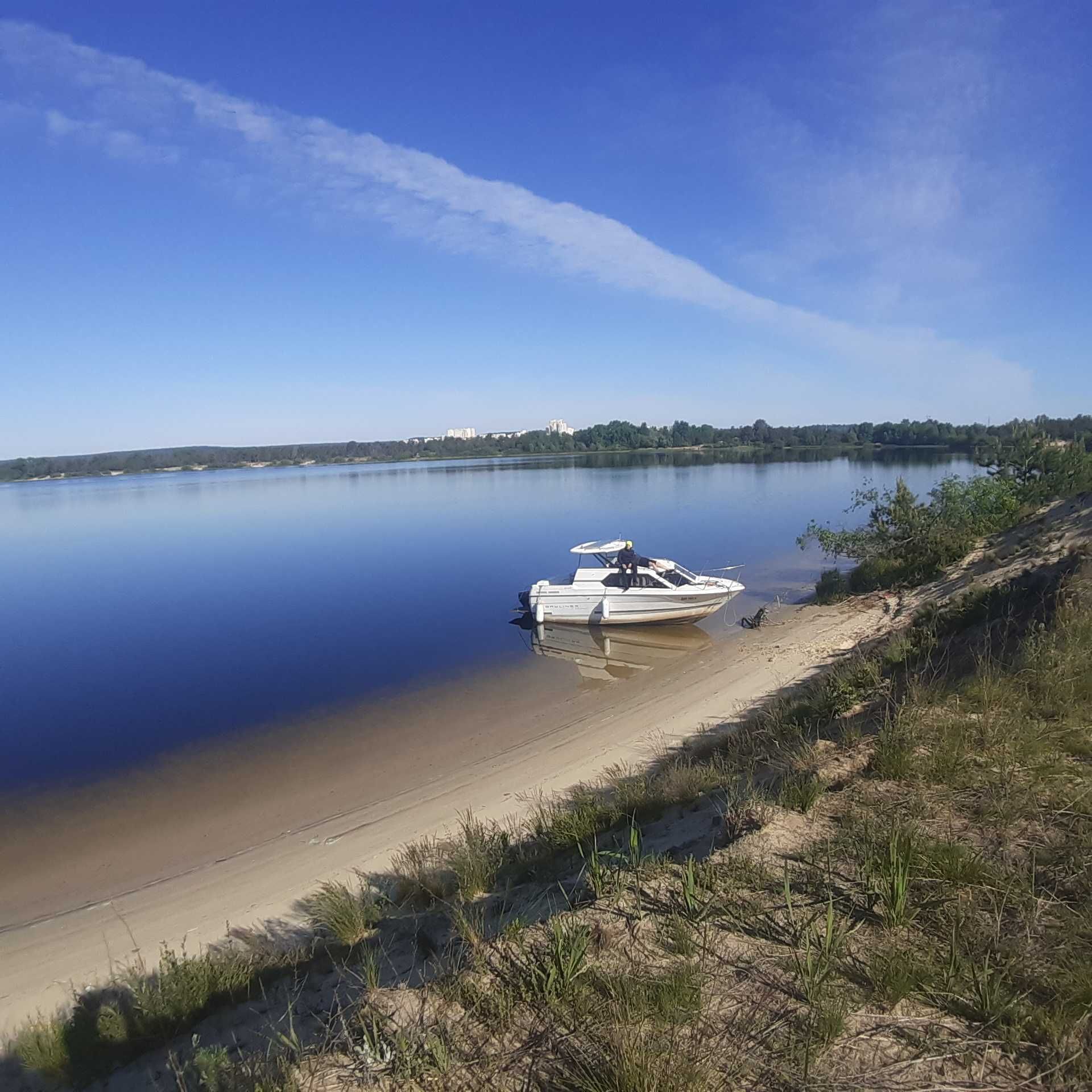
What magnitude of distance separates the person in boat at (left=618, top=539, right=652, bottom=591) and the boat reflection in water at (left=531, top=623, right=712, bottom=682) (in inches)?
61.6

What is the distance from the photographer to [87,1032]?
5262 millimetres

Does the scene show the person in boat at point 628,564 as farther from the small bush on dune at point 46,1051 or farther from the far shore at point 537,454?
the far shore at point 537,454

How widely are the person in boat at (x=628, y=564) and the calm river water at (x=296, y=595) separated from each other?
7.31 ft

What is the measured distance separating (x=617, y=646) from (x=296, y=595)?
622 inches

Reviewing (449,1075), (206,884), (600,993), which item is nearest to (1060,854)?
(600,993)

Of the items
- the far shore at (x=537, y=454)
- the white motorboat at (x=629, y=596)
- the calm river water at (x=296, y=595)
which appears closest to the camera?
the calm river water at (x=296, y=595)

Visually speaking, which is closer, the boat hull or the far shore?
the boat hull

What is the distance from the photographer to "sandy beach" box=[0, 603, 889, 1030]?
8258mm

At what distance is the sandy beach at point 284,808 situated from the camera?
8.26 meters

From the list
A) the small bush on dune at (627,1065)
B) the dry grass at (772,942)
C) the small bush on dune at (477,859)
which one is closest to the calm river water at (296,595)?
the small bush on dune at (477,859)

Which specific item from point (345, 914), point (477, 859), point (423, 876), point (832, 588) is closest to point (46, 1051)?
point (345, 914)

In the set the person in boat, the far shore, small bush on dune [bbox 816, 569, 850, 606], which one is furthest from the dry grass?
the far shore

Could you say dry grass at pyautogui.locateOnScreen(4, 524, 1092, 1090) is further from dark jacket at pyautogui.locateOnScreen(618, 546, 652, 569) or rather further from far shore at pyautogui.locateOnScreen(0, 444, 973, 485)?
far shore at pyautogui.locateOnScreen(0, 444, 973, 485)

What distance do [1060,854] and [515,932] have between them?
3.33 metres
